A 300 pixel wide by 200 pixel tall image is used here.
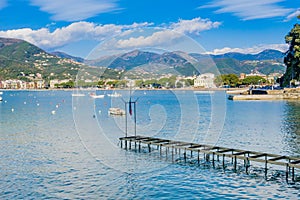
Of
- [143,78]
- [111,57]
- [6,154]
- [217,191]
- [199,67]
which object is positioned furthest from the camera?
[6,154]

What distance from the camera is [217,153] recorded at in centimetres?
2841

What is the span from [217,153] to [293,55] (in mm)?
92645

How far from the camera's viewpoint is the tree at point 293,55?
4212 inches

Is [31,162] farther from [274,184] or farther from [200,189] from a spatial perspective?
[274,184]

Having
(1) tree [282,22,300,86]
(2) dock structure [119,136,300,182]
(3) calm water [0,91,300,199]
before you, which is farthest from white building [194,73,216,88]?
(1) tree [282,22,300,86]

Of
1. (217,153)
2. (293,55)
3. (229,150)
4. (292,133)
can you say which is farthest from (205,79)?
(293,55)

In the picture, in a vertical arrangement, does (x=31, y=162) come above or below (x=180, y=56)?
below

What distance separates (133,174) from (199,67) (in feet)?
27.1

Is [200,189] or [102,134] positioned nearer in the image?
[200,189]

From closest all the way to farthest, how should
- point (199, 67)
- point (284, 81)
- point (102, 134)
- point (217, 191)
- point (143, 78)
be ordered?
point (217, 191) → point (199, 67) → point (143, 78) → point (102, 134) → point (284, 81)

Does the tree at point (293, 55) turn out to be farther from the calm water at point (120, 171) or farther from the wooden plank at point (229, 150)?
the wooden plank at point (229, 150)

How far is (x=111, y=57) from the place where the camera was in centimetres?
2497

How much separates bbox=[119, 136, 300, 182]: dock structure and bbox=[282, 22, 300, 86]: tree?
3178 inches

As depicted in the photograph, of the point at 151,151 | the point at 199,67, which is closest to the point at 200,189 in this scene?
the point at 199,67
